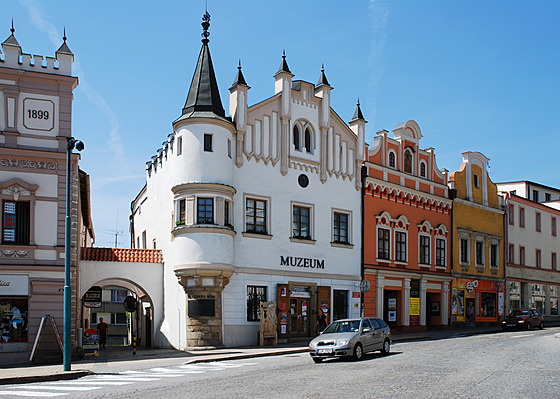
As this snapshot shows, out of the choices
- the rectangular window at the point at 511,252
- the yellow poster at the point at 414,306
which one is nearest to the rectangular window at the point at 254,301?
the yellow poster at the point at 414,306

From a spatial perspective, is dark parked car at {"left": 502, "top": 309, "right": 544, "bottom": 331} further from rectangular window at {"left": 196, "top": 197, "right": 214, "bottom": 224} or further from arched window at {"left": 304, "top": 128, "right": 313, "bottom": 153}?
rectangular window at {"left": 196, "top": 197, "right": 214, "bottom": 224}

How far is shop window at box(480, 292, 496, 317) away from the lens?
45.6 m

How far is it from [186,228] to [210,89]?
6.57m

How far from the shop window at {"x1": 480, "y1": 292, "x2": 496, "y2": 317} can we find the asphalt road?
22.4m

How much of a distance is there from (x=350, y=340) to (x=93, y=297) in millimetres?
12051

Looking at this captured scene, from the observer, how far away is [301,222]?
33219mm

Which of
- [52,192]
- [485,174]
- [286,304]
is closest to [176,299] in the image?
[286,304]

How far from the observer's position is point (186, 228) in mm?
28703

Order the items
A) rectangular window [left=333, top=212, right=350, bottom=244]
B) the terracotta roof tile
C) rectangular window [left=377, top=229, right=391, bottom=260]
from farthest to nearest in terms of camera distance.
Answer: rectangular window [left=377, top=229, right=391, bottom=260] → rectangular window [left=333, top=212, right=350, bottom=244] → the terracotta roof tile

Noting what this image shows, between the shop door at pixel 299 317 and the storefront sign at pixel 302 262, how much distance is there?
168 centimetres

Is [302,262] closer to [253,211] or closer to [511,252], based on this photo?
[253,211]

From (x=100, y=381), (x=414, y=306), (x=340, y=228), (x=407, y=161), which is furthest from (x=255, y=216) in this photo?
(x=100, y=381)

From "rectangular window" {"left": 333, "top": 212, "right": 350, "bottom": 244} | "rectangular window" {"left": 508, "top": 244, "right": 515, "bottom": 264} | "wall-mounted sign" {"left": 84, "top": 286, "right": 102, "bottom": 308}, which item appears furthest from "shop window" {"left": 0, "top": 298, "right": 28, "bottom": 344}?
"rectangular window" {"left": 508, "top": 244, "right": 515, "bottom": 264}

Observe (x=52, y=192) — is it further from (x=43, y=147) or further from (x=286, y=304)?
(x=286, y=304)
